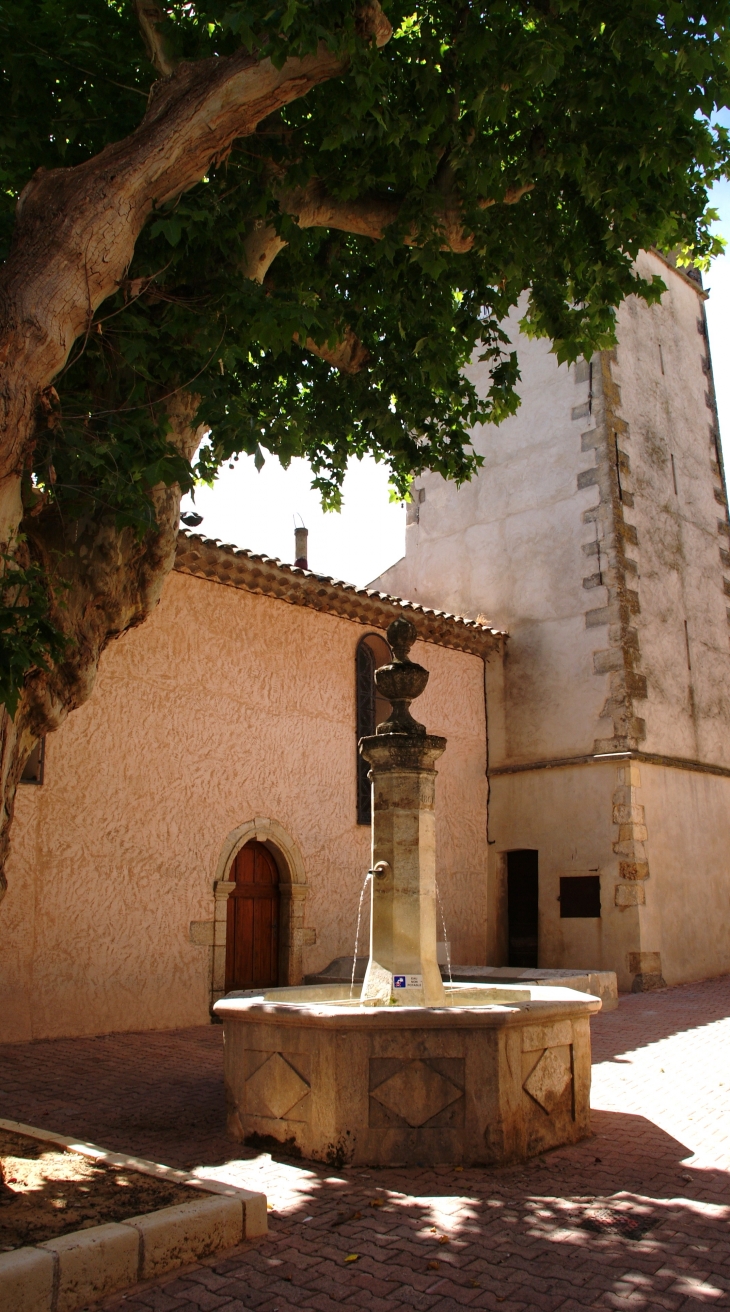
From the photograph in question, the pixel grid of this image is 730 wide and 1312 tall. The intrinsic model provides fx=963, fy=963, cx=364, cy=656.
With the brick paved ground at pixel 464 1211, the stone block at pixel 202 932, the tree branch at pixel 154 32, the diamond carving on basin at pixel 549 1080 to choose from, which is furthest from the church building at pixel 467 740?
the tree branch at pixel 154 32

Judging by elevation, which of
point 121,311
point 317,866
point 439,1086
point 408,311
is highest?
point 408,311

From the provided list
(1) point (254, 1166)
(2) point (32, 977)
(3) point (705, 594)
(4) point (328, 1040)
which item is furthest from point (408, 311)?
(3) point (705, 594)

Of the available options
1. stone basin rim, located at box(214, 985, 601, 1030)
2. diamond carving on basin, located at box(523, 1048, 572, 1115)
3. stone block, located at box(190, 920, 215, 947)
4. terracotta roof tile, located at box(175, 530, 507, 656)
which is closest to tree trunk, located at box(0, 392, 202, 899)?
stone basin rim, located at box(214, 985, 601, 1030)

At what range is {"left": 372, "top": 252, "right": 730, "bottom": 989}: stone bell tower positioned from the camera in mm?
13352

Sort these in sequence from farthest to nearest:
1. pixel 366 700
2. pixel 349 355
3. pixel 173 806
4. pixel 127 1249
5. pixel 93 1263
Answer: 1. pixel 366 700
2. pixel 173 806
3. pixel 349 355
4. pixel 127 1249
5. pixel 93 1263

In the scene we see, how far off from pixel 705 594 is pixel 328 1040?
41.7 ft

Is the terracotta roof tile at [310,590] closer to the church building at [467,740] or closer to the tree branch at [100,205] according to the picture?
the church building at [467,740]

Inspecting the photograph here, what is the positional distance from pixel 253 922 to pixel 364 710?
315cm

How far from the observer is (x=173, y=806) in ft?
34.0

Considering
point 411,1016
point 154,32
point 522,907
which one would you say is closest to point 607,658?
point 522,907

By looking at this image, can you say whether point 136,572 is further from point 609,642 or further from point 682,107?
point 609,642

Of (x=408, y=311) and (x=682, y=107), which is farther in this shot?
(x=408, y=311)

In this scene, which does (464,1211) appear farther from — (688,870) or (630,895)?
(688,870)

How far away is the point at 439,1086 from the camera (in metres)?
4.86
